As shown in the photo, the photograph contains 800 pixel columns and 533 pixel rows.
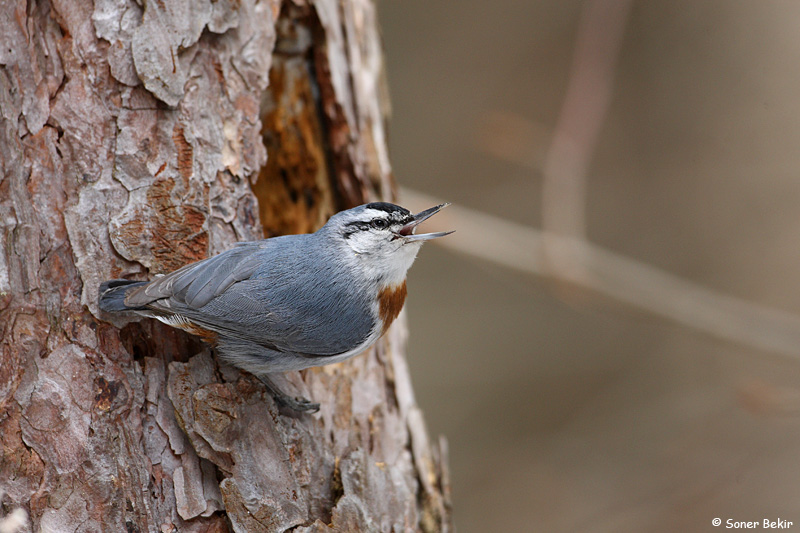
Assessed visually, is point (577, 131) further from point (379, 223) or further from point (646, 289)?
point (379, 223)

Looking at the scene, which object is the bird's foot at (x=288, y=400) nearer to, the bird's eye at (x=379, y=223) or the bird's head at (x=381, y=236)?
the bird's head at (x=381, y=236)

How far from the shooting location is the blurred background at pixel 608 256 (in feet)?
12.3

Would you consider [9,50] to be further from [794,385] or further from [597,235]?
[794,385]

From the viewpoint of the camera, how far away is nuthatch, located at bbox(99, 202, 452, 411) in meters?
1.90

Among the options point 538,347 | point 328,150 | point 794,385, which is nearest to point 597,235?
point 538,347

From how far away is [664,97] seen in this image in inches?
A: 182

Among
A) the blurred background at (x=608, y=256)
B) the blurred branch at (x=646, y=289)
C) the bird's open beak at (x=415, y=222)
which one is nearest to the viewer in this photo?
the bird's open beak at (x=415, y=222)

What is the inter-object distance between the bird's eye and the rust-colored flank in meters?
0.21

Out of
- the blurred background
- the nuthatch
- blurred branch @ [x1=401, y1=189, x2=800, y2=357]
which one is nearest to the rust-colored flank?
the nuthatch

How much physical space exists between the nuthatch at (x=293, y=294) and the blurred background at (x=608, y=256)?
1613mm

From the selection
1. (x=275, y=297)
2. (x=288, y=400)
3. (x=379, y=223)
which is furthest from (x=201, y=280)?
(x=379, y=223)

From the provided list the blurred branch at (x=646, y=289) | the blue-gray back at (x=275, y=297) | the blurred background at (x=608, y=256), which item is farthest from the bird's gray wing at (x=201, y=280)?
the blurred background at (x=608, y=256)

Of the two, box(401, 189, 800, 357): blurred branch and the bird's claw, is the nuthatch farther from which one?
box(401, 189, 800, 357): blurred branch

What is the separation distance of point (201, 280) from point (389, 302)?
614 mm
